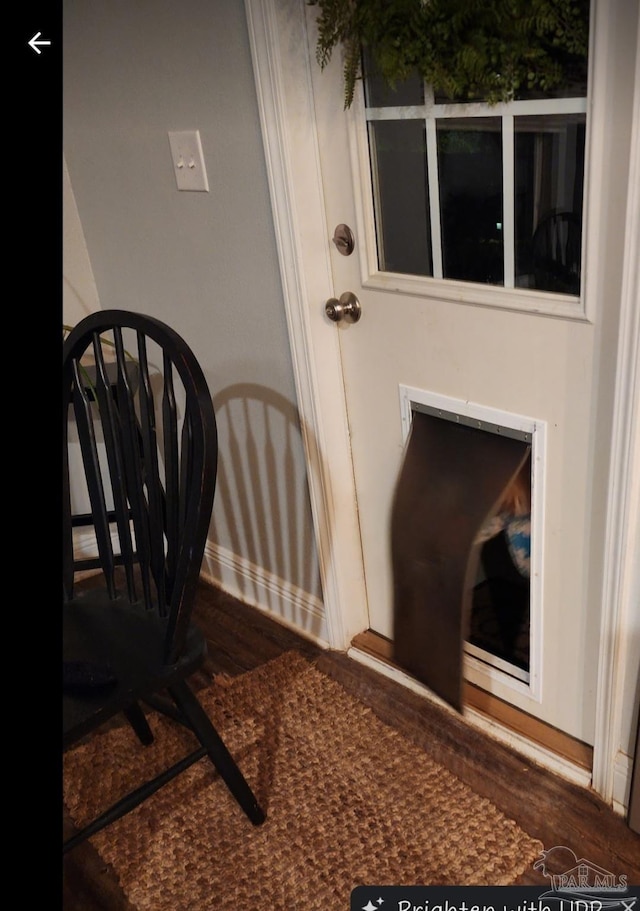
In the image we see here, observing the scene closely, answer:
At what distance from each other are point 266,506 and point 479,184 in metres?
1.01

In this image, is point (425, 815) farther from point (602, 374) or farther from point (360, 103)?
point (360, 103)

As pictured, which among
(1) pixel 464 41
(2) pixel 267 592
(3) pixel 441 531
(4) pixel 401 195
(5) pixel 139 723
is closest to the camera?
(1) pixel 464 41

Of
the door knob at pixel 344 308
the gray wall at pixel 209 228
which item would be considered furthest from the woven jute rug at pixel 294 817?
the door knob at pixel 344 308

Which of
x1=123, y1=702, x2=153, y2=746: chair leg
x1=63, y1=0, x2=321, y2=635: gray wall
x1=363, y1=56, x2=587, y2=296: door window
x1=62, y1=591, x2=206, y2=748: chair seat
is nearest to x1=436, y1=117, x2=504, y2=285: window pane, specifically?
x1=363, y1=56, x2=587, y2=296: door window

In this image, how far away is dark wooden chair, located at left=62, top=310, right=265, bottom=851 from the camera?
4.14 feet

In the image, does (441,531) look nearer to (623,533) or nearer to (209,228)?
(623,533)

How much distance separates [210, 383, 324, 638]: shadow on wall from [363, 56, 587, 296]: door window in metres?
0.52

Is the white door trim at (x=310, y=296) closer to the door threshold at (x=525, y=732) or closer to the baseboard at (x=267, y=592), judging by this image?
the baseboard at (x=267, y=592)

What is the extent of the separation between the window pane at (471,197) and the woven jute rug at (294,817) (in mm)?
997

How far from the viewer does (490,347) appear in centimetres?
149

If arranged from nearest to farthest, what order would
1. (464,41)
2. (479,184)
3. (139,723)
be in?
(464,41) → (479,184) → (139,723)

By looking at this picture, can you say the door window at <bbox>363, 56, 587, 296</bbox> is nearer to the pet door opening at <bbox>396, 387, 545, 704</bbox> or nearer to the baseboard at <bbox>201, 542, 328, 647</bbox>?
the pet door opening at <bbox>396, 387, 545, 704</bbox>

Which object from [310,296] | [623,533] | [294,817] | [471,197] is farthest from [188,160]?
[294,817]

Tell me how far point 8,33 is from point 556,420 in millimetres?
1063
